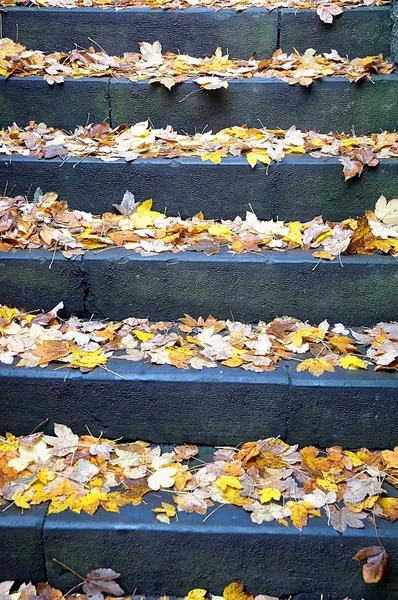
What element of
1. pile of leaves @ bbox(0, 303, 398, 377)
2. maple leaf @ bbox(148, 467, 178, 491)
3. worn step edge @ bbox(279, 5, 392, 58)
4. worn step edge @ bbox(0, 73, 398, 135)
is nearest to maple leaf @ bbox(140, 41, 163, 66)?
worn step edge @ bbox(0, 73, 398, 135)

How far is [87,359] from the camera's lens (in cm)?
241

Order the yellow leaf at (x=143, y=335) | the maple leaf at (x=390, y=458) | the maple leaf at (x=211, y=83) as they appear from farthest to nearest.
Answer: the maple leaf at (x=211, y=83)
the yellow leaf at (x=143, y=335)
the maple leaf at (x=390, y=458)

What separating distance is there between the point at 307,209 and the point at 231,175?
0.46 meters

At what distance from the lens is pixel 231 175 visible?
291 cm

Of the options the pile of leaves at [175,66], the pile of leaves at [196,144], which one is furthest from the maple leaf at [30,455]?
the pile of leaves at [175,66]

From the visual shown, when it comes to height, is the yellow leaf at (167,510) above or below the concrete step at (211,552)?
above

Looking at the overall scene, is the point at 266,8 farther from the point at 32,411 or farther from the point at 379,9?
the point at 32,411

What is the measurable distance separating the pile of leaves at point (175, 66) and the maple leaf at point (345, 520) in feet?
7.70

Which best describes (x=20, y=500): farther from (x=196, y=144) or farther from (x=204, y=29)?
(x=204, y=29)

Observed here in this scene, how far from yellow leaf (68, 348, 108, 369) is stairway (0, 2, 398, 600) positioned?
0.05 m

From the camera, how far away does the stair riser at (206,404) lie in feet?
7.65

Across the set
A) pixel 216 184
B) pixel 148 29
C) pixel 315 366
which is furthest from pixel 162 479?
pixel 148 29

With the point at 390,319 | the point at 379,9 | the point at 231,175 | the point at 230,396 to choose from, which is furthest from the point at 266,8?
the point at 230,396

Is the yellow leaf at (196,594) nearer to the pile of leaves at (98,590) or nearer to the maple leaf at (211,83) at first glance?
the pile of leaves at (98,590)
